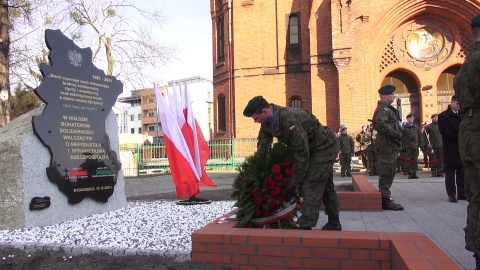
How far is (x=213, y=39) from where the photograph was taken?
27031 millimetres

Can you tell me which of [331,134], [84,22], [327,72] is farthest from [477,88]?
[84,22]

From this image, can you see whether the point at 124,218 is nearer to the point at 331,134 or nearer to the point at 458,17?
the point at 331,134

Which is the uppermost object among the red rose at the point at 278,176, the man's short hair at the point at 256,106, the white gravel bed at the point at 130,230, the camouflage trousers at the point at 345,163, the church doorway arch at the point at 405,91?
the church doorway arch at the point at 405,91

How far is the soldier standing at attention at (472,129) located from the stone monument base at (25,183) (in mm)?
5039

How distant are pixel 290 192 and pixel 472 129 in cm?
164

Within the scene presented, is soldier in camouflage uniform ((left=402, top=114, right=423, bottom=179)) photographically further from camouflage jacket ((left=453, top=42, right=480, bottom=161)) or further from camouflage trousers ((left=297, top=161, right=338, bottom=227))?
camouflage jacket ((left=453, top=42, right=480, bottom=161))

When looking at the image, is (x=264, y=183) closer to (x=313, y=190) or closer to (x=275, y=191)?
(x=275, y=191)

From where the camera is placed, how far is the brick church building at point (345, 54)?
20.8 metres

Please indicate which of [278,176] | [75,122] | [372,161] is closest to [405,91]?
[372,161]

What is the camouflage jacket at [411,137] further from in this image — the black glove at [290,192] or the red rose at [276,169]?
the red rose at [276,169]

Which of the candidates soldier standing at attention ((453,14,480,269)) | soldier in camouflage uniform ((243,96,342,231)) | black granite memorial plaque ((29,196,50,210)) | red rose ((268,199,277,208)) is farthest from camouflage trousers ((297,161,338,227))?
black granite memorial plaque ((29,196,50,210))

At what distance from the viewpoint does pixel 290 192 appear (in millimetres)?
3992

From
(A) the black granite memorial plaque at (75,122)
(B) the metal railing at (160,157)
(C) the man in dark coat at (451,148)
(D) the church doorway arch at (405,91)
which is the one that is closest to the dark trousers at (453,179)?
(C) the man in dark coat at (451,148)

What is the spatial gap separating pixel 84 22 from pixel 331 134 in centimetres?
2021
